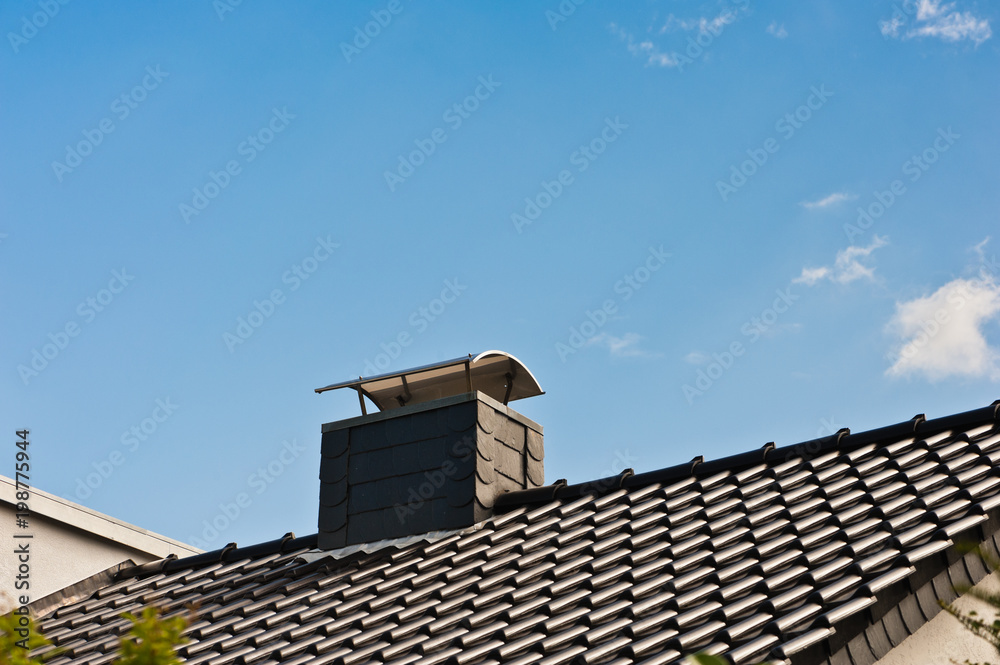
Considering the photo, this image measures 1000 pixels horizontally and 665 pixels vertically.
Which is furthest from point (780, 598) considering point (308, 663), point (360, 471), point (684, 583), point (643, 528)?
point (360, 471)

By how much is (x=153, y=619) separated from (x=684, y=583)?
3488mm

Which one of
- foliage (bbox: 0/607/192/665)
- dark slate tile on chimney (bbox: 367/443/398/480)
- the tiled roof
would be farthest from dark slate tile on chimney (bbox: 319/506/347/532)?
foliage (bbox: 0/607/192/665)

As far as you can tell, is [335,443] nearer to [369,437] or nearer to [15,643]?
[369,437]

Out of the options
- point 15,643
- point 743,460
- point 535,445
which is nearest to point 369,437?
point 535,445

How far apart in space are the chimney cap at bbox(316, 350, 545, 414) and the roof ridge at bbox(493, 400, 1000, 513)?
117cm

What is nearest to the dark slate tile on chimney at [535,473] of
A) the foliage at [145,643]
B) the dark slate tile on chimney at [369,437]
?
the dark slate tile on chimney at [369,437]

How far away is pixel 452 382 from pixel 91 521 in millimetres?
4560

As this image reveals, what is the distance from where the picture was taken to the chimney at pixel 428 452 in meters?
8.06

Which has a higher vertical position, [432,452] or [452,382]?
[452,382]

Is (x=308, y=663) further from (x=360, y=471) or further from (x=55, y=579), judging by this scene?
(x=55, y=579)

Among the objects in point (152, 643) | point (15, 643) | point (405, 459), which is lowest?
point (152, 643)

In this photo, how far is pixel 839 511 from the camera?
6.02 metres

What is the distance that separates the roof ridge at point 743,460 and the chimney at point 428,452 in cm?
40

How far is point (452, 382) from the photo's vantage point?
878cm
